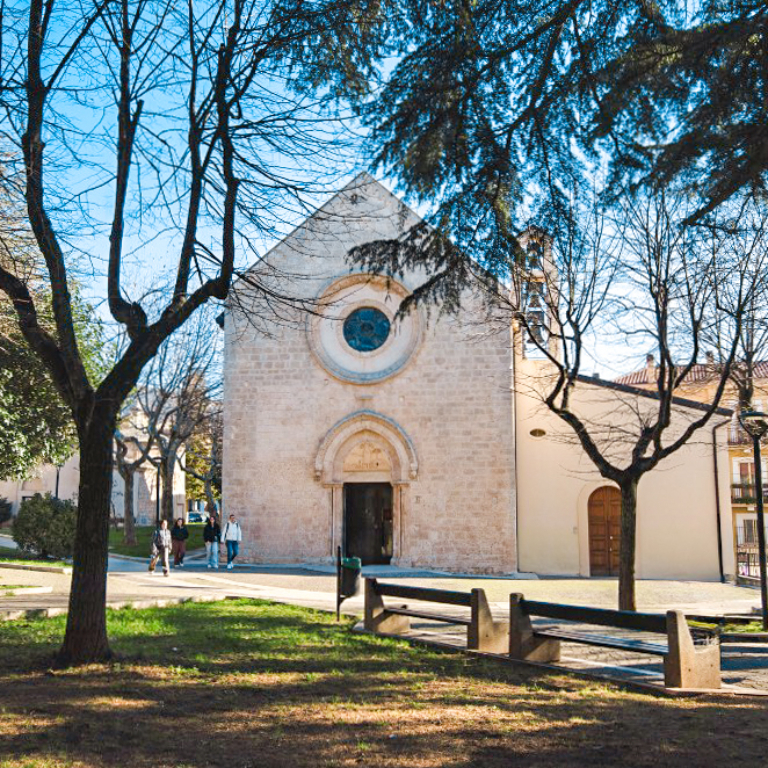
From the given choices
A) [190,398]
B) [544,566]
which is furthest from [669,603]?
[190,398]

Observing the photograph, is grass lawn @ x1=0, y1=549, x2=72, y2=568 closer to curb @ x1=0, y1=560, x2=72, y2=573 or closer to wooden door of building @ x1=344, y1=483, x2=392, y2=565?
curb @ x1=0, y1=560, x2=72, y2=573

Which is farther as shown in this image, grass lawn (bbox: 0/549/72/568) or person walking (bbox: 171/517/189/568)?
person walking (bbox: 171/517/189/568)

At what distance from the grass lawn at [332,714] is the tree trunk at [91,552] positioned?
0.29 meters

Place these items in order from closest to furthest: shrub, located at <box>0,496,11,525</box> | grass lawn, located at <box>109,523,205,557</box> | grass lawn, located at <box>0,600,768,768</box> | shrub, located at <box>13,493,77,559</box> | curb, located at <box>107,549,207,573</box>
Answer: grass lawn, located at <box>0,600,768,768</box> → shrub, located at <box>13,493,77,559</box> → curb, located at <box>107,549,207,573</box> → grass lawn, located at <box>109,523,205,557</box> → shrub, located at <box>0,496,11,525</box>

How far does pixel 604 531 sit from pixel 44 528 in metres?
15.4

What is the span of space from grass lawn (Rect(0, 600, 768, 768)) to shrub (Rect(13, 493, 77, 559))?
45.9 feet

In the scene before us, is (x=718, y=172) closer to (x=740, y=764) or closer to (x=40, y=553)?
(x=740, y=764)

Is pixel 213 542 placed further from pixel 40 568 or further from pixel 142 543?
pixel 142 543

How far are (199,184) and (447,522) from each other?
17.1 m

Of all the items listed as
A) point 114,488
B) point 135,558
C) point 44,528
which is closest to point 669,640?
point 44,528

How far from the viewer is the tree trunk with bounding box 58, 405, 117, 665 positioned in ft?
25.2

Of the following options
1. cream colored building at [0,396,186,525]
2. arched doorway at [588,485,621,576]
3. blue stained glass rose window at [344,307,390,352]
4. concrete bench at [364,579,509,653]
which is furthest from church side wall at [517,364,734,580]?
cream colored building at [0,396,186,525]

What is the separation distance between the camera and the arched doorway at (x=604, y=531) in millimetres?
24578

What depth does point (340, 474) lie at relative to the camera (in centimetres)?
2519
